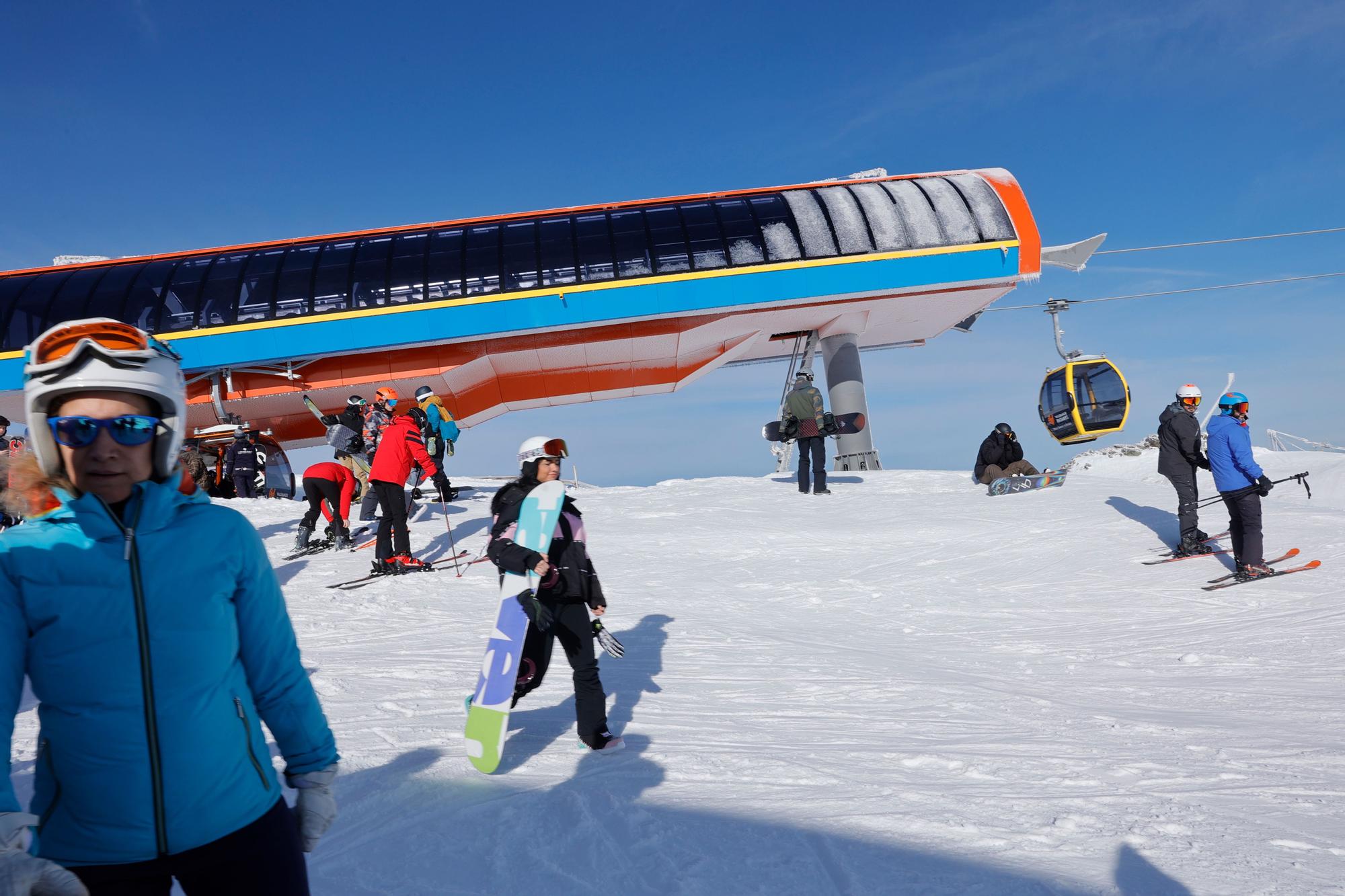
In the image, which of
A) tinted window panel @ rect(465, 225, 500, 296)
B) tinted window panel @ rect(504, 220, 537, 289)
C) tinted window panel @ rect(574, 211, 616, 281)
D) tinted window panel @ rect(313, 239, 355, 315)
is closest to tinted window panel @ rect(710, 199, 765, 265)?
tinted window panel @ rect(574, 211, 616, 281)

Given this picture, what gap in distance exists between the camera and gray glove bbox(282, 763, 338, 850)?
71.5 inches

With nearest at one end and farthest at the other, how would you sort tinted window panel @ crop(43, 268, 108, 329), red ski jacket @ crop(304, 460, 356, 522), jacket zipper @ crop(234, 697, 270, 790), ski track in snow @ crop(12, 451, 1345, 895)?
jacket zipper @ crop(234, 697, 270, 790), ski track in snow @ crop(12, 451, 1345, 895), red ski jacket @ crop(304, 460, 356, 522), tinted window panel @ crop(43, 268, 108, 329)

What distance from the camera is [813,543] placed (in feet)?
36.6

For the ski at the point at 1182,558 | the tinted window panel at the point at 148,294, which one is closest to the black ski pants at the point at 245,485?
the tinted window panel at the point at 148,294

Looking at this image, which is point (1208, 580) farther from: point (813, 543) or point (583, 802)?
point (583, 802)

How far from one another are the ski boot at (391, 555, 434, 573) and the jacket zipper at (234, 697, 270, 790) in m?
8.38

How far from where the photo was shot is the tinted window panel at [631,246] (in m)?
18.8

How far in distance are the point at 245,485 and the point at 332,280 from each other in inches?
229

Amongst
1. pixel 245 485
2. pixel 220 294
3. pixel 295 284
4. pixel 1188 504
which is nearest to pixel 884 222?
pixel 1188 504

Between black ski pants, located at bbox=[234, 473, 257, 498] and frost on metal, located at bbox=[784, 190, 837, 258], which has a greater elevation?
frost on metal, located at bbox=[784, 190, 837, 258]

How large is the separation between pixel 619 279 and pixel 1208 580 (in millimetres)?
13282

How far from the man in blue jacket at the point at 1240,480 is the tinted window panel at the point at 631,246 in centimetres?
Result: 1256

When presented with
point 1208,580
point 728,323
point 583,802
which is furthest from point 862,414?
point 583,802

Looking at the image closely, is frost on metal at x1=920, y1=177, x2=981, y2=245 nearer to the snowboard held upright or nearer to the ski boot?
the ski boot
